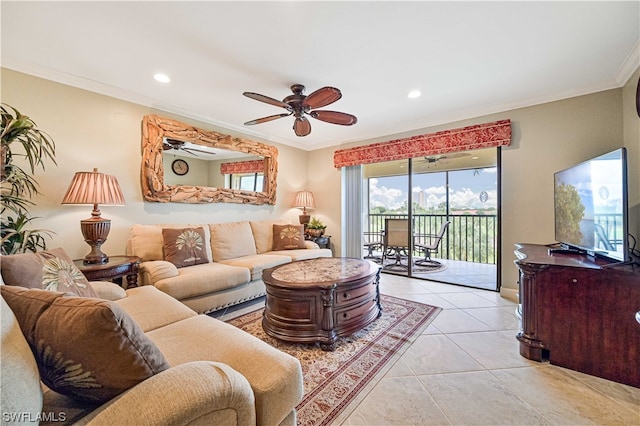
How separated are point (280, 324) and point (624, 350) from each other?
235cm

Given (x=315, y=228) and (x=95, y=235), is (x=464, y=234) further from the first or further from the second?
(x=95, y=235)

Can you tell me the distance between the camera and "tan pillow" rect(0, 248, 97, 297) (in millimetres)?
1268

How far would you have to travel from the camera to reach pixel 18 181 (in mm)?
2127

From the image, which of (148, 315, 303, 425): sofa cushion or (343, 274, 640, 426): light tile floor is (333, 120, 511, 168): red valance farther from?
(148, 315, 303, 425): sofa cushion

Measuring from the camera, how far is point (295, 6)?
1650 mm

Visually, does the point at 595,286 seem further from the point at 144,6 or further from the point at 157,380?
the point at 144,6

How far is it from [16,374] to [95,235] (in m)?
2.17

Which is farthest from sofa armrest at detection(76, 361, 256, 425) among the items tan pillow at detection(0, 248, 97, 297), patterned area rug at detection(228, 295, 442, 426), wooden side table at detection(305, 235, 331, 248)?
wooden side table at detection(305, 235, 331, 248)

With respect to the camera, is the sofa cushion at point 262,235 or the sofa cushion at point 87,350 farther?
the sofa cushion at point 262,235

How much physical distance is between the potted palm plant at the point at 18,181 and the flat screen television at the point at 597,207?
4069mm

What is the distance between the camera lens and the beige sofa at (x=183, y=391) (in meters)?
0.64

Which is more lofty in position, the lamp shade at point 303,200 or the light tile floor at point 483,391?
the lamp shade at point 303,200

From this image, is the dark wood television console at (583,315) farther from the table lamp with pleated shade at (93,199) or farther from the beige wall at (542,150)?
the table lamp with pleated shade at (93,199)

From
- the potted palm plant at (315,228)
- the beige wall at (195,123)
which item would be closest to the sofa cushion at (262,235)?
the beige wall at (195,123)
